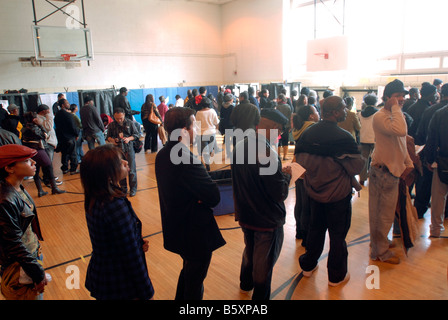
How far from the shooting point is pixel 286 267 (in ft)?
11.2

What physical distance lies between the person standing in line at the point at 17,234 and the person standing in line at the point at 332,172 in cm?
212

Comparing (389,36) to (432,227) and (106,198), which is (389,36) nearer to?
(432,227)

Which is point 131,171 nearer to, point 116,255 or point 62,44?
point 116,255

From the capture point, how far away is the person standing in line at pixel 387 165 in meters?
3.05

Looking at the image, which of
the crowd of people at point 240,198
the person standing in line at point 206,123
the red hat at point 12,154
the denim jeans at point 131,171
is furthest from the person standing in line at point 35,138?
the red hat at point 12,154

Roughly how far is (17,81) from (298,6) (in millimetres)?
11323

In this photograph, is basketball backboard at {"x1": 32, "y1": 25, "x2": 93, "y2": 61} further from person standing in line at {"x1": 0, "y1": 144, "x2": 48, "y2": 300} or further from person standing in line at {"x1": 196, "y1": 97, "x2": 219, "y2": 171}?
person standing in line at {"x1": 0, "y1": 144, "x2": 48, "y2": 300}

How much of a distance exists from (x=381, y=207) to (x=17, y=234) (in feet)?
10.3

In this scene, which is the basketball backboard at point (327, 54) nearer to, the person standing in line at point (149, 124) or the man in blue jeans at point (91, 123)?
the person standing in line at point (149, 124)

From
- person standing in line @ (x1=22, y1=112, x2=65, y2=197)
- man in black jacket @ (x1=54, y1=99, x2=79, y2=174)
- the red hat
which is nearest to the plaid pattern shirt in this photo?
the red hat

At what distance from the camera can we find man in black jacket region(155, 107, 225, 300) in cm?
207

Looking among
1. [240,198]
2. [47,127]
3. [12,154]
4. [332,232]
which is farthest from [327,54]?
[12,154]

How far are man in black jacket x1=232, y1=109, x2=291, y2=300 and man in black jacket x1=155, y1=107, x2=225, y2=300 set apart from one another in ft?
0.92
